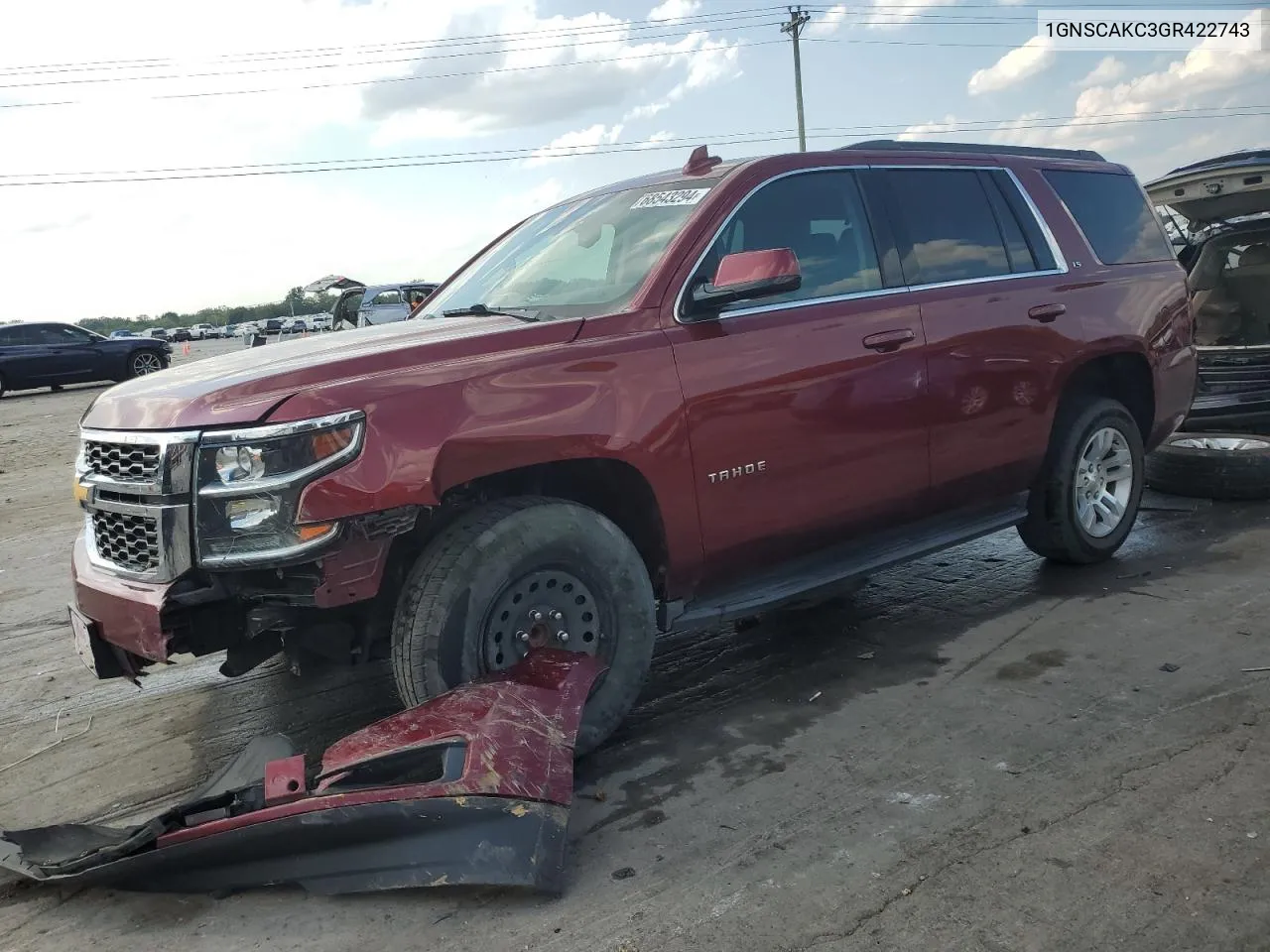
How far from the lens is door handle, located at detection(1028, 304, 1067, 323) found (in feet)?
15.8

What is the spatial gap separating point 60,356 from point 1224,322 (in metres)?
21.6

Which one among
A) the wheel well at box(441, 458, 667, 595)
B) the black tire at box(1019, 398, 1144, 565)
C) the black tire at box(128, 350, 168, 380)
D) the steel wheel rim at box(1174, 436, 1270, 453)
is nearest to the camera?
the wheel well at box(441, 458, 667, 595)

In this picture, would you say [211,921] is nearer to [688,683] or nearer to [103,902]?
[103,902]

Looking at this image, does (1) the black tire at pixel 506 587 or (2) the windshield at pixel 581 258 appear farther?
(2) the windshield at pixel 581 258

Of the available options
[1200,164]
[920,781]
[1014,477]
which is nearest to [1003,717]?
[920,781]

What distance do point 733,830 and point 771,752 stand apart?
1.79 feet

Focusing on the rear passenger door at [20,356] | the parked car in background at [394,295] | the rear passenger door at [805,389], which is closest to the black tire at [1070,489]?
the rear passenger door at [805,389]

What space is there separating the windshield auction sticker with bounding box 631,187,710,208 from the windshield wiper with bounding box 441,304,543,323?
0.72 metres

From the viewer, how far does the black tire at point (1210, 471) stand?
21.6 ft

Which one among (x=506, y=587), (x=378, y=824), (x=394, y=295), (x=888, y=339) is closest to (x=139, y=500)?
(x=506, y=587)

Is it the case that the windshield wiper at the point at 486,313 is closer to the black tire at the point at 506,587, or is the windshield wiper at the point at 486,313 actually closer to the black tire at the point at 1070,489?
the black tire at the point at 506,587

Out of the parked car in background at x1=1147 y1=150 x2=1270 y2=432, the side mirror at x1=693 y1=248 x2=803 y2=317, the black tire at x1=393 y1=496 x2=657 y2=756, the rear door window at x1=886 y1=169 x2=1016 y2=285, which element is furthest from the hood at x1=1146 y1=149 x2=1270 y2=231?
the black tire at x1=393 y1=496 x2=657 y2=756

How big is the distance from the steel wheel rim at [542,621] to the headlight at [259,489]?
2.05 feet

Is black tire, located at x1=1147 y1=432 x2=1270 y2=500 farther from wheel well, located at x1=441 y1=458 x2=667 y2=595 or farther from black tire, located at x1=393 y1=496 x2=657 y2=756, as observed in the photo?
black tire, located at x1=393 y1=496 x2=657 y2=756
